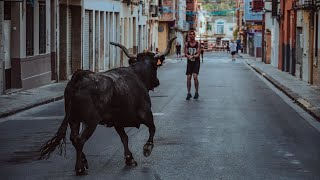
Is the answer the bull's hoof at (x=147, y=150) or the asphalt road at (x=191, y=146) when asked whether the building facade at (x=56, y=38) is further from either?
the bull's hoof at (x=147, y=150)

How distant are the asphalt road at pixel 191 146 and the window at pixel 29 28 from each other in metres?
7.28

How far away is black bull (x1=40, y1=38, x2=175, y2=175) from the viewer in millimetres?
9906

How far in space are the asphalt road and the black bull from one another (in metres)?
0.42

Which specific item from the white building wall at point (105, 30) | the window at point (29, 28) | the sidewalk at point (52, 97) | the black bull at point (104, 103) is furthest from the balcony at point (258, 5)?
the black bull at point (104, 103)

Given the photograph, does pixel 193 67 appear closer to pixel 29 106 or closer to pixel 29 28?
pixel 29 106

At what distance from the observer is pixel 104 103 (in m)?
10.1

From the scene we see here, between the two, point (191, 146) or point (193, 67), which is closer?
point (191, 146)

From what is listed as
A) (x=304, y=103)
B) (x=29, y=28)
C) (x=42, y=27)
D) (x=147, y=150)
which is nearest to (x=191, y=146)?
(x=147, y=150)

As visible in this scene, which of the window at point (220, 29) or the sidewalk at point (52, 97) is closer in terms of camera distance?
the sidewalk at point (52, 97)

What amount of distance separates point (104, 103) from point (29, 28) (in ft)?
60.4

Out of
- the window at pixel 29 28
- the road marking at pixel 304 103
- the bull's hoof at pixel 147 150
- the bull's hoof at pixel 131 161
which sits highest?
the window at pixel 29 28

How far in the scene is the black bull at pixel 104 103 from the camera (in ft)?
32.5

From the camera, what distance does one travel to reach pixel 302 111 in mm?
20047

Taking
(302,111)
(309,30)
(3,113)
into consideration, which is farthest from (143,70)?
(309,30)
